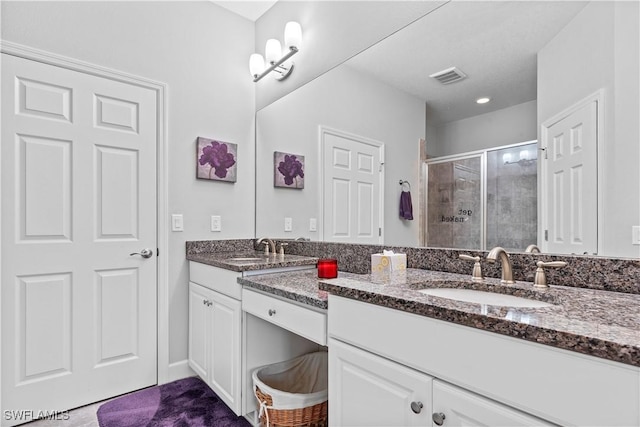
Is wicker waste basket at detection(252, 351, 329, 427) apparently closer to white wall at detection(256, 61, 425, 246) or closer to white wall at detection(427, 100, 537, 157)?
white wall at detection(256, 61, 425, 246)

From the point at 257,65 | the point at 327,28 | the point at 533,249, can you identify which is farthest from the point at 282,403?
the point at 257,65

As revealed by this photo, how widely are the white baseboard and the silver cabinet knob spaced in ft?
6.54

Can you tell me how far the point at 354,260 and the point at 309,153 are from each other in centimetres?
80

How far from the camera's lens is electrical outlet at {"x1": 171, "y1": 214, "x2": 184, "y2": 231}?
2.38m

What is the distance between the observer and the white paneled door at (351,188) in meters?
1.88

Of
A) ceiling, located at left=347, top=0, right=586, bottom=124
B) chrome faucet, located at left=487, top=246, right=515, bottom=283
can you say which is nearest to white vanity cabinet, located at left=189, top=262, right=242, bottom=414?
chrome faucet, located at left=487, top=246, right=515, bottom=283

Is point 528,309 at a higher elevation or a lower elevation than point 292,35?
lower

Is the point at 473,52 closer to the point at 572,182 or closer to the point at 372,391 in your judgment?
the point at 572,182

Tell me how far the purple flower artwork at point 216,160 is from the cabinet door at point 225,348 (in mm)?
922

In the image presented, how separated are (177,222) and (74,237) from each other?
58cm

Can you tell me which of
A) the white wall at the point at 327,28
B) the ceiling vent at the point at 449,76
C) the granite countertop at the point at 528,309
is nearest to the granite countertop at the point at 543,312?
the granite countertop at the point at 528,309

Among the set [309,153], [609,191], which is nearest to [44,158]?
[309,153]

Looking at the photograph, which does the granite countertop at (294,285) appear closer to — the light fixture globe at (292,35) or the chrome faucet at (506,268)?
the chrome faucet at (506,268)

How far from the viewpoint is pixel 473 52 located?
1.49 metres
